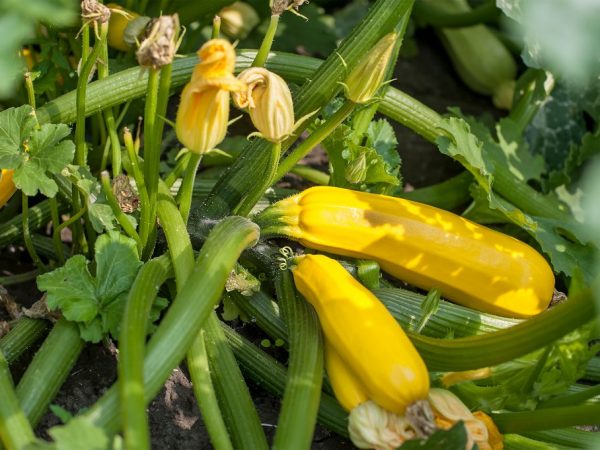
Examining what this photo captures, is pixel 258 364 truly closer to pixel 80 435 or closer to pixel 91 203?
pixel 91 203

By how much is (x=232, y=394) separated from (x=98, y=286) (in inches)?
14.0

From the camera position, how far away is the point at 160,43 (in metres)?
1.55

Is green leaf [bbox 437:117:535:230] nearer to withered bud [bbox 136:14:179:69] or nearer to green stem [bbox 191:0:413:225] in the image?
green stem [bbox 191:0:413:225]

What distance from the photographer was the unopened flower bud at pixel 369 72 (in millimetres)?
1729

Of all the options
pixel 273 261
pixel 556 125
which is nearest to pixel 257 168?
pixel 273 261

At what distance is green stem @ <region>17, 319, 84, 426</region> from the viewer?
1733 millimetres

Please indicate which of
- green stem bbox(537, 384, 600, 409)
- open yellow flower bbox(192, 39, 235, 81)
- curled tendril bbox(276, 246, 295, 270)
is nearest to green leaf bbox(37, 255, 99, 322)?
curled tendril bbox(276, 246, 295, 270)

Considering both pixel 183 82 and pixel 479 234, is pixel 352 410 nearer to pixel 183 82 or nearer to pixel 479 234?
pixel 479 234

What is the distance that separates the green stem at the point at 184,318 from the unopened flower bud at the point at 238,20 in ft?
3.91

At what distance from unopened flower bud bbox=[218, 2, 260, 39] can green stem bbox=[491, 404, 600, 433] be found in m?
1.60

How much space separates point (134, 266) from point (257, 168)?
399mm

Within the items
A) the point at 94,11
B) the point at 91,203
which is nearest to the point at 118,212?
the point at 91,203

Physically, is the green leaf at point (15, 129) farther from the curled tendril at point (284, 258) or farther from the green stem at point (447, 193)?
the green stem at point (447, 193)

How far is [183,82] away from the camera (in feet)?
7.31
